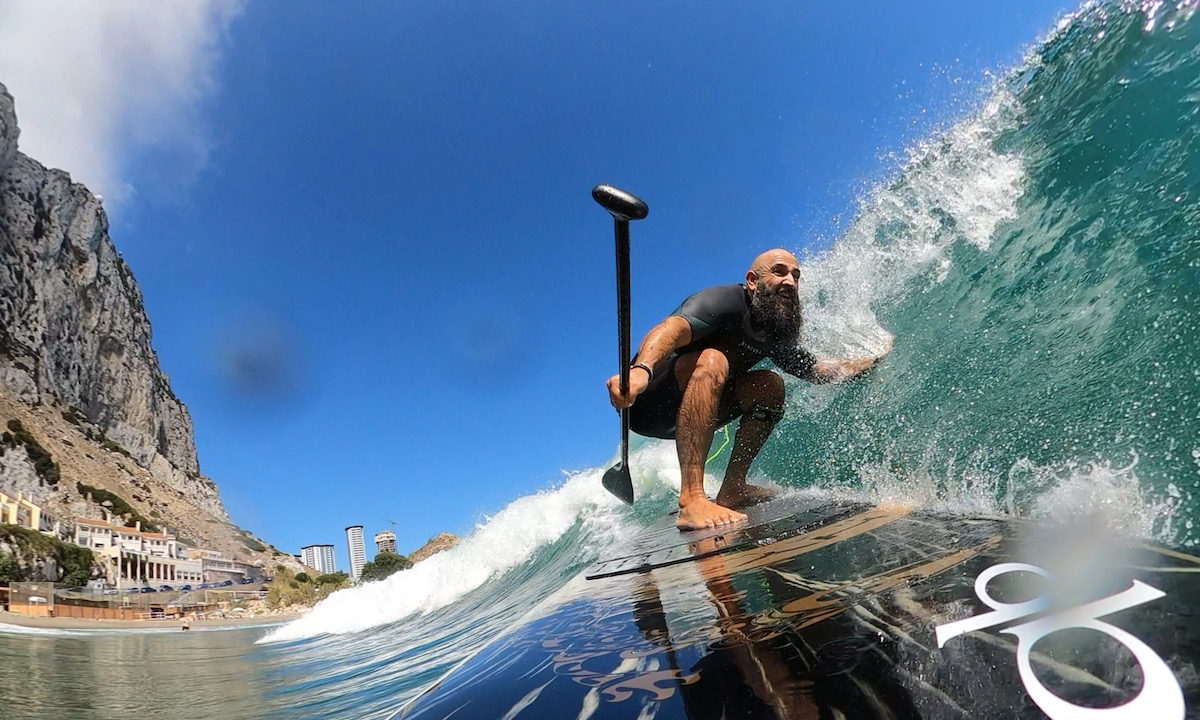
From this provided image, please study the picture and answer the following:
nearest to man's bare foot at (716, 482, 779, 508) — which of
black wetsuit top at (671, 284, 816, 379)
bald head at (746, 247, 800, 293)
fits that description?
black wetsuit top at (671, 284, 816, 379)

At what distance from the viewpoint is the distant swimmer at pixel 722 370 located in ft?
11.3

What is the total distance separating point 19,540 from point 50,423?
26.2 metres

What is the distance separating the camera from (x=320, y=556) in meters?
159

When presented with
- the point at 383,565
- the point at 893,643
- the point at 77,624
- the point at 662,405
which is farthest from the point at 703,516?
the point at 383,565

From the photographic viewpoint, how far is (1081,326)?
269 cm

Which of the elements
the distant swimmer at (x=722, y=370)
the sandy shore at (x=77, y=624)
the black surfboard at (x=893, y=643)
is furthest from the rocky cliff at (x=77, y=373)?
the black surfboard at (x=893, y=643)

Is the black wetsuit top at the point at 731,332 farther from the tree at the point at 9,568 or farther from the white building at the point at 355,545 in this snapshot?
the white building at the point at 355,545

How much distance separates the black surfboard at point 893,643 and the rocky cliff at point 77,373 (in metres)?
59.2

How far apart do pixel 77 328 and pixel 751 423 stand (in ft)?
255

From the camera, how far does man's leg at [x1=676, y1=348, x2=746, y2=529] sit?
137 inches

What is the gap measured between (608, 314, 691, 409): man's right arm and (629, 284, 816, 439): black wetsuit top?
7cm

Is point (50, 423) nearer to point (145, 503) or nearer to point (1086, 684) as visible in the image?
point (145, 503)

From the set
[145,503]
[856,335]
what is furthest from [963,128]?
[145,503]

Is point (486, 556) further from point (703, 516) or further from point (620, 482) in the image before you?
point (703, 516)
